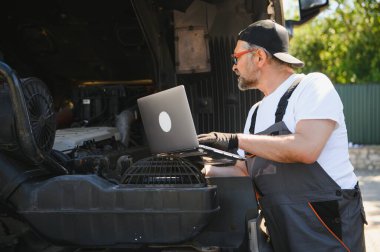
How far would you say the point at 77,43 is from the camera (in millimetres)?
4621

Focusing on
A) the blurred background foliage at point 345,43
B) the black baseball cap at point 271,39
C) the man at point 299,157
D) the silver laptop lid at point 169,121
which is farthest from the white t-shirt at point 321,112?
the blurred background foliage at point 345,43

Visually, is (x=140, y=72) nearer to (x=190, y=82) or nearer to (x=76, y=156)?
(x=190, y=82)

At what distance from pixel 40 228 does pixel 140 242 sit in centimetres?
45

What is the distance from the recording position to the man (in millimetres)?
2449

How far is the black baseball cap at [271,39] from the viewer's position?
2705 millimetres

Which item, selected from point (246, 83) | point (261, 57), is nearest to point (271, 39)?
point (261, 57)

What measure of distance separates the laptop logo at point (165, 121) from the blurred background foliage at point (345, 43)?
11689 millimetres

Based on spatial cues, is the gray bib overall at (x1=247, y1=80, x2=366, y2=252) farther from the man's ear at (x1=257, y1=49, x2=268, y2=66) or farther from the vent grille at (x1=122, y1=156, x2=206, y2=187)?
the vent grille at (x1=122, y1=156, x2=206, y2=187)

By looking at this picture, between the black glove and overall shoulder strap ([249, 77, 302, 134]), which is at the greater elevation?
overall shoulder strap ([249, 77, 302, 134])

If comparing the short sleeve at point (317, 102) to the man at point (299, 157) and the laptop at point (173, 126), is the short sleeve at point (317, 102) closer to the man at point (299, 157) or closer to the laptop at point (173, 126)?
the man at point (299, 157)

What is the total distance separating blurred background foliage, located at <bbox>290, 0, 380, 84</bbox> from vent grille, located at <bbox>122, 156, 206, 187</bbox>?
11814 millimetres

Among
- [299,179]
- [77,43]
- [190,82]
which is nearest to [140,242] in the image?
[299,179]

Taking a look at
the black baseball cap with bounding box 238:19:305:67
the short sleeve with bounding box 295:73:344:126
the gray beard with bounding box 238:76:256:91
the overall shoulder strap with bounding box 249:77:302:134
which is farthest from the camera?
the gray beard with bounding box 238:76:256:91

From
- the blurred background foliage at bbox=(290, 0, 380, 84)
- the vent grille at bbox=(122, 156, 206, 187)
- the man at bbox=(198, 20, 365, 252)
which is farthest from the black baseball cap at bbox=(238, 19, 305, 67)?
the blurred background foliage at bbox=(290, 0, 380, 84)
